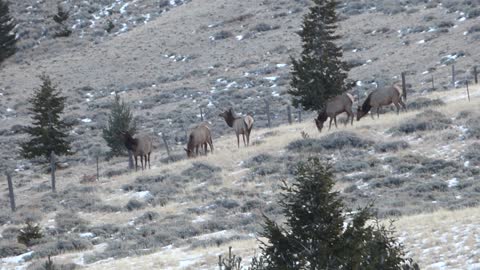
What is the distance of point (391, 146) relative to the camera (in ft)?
95.1

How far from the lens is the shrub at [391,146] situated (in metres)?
28.8

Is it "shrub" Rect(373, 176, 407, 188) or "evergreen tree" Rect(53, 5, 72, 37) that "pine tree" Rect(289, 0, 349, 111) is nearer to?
"shrub" Rect(373, 176, 407, 188)

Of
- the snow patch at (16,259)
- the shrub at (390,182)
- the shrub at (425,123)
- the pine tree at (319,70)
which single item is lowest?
the snow patch at (16,259)

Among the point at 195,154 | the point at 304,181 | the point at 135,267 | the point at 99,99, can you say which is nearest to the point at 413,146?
the point at 195,154

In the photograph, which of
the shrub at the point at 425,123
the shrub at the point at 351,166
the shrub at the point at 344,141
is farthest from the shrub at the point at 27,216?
the shrub at the point at 425,123

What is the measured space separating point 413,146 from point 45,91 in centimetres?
1881

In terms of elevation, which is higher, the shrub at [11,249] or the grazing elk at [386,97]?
the grazing elk at [386,97]

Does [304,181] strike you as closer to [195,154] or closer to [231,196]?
[231,196]

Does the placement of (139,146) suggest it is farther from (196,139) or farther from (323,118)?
(323,118)

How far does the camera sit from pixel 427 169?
86.5 feet

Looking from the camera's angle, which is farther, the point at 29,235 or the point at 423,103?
the point at 423,103

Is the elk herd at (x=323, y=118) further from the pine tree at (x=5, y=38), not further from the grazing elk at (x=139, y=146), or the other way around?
the pine tree at (x=5, y=38)

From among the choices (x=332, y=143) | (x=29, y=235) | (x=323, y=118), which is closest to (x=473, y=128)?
(x=332, y=143)

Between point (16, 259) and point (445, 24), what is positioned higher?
point (445, 24)
